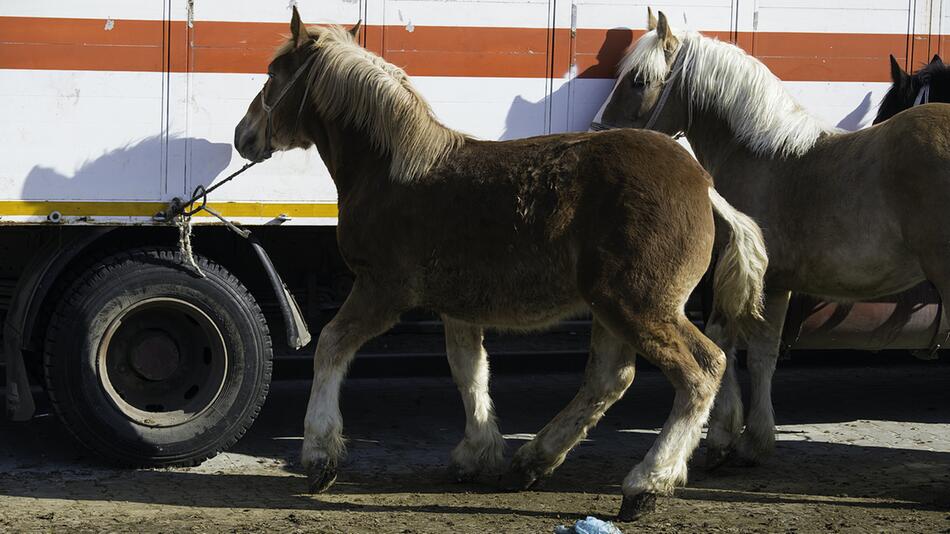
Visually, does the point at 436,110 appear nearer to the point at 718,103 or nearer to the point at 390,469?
the point at 718,103

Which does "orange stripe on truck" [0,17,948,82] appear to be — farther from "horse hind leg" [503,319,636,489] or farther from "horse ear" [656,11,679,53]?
"horse hind leg" [503,319,636,489]

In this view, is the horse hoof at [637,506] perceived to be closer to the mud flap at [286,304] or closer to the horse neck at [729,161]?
the horse neck at [729,161]

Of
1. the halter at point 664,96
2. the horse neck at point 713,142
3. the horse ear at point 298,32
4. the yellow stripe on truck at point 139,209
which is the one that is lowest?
the yellow stripe on truck at point 139,209

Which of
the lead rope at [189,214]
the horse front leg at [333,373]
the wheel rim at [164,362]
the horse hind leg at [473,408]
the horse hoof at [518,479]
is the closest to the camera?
the horse front leg at [333,373]

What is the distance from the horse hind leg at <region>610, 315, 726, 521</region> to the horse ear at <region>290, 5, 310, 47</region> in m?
2.04

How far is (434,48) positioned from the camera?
640cm

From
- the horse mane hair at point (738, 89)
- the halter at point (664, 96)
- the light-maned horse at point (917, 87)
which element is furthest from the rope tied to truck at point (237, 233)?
the light-maned horse at point (917, 87)

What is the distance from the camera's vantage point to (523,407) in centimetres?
786

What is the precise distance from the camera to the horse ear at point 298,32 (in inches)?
223

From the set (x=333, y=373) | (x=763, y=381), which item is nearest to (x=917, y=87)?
(x=763, y=381)

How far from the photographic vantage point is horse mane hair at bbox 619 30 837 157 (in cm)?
615

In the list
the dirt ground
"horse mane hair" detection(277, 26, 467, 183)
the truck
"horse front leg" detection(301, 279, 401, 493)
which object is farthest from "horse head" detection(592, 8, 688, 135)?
the dirt ground

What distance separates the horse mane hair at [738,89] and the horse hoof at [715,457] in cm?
155

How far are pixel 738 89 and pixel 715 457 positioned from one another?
1.92 meters
